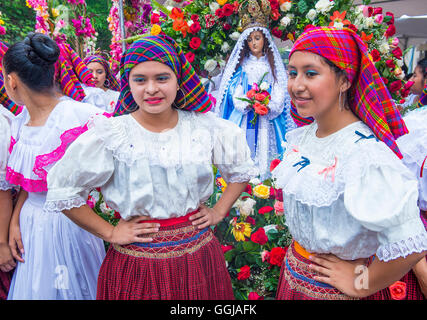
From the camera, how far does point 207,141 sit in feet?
5.37

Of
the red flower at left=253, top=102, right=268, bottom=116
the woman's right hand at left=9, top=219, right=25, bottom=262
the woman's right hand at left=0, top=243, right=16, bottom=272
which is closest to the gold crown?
the red flower at left=253, top=102, right=268, bottom=116

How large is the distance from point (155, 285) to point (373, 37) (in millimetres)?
2953

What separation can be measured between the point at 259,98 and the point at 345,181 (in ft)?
9.46

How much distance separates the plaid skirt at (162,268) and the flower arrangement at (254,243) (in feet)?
1.51

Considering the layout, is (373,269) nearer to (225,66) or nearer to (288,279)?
(288,279)

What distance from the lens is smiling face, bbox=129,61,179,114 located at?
149 cm

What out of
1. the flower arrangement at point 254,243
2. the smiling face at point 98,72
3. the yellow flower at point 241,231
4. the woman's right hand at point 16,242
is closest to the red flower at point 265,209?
the flower arrangement at point 254,243

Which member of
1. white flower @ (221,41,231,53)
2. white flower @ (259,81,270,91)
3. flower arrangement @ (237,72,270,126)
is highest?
white flower @ (221,41,231,53)

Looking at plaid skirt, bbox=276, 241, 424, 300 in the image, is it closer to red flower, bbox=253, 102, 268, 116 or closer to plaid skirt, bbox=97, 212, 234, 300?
plaid skirt, bbox=97, 212, 234, 300

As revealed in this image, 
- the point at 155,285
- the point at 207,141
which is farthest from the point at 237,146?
the point at 155,285

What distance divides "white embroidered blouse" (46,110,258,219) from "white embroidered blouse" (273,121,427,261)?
0.42m

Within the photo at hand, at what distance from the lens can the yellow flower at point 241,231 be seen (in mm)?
2076
